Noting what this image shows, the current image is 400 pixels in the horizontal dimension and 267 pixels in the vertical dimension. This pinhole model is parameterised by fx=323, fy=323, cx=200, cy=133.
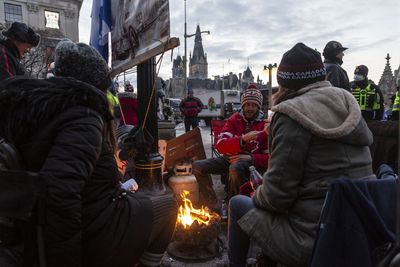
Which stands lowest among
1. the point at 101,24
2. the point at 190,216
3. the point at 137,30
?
the point at 190,216

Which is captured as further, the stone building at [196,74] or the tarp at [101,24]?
the stone building at [196,74]

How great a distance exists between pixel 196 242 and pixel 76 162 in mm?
2124

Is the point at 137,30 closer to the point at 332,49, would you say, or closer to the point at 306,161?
the point at 306,161

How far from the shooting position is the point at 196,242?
338cm

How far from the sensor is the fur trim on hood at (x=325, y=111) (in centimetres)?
183

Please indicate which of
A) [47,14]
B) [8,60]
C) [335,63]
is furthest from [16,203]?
[47,14]

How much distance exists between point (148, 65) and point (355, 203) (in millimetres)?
2704

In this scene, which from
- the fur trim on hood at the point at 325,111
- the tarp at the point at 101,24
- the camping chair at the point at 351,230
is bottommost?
the camping chair at the point at 351,230

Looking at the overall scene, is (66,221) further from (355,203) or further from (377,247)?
(377,247)

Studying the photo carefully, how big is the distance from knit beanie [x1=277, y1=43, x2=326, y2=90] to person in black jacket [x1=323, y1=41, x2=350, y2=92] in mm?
3272

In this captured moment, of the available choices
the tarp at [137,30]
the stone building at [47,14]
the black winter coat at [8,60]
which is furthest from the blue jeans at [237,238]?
the stone building at [47,14]

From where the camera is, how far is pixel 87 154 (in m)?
1.65

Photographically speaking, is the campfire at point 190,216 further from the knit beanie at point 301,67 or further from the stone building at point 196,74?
the stone building at point 196,74

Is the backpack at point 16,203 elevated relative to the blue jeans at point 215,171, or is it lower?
elevated
